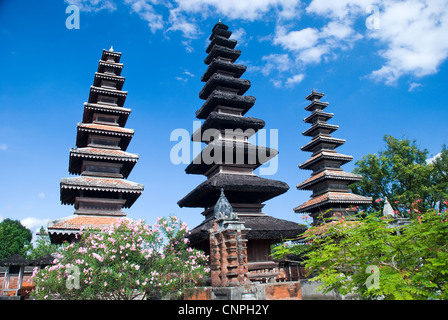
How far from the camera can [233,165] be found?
18562mm

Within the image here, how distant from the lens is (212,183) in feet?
51.7

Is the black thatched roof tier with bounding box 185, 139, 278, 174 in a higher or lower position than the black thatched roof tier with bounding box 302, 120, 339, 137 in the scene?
lower

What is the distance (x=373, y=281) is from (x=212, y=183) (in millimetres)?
11083

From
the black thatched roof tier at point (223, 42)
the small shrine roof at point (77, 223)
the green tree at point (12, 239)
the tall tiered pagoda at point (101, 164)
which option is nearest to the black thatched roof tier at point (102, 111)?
the tall tiered pagoda at point (101, 164)

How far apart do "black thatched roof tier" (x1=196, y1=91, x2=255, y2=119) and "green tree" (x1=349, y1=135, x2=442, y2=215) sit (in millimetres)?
22619

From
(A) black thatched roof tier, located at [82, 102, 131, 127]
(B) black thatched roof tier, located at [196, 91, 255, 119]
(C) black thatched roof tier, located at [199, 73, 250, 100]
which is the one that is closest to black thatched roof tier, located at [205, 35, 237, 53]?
(C) black thatched roof tier, located at [199, 73, 250, 100]

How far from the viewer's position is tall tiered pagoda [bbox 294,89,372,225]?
93.9 feet

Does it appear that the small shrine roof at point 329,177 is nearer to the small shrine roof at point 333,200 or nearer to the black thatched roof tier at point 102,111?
the small shrine roof at point 333,200

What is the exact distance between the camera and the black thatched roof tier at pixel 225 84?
70.5ft

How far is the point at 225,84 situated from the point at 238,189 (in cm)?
936

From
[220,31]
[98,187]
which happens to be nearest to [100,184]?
[98,187]

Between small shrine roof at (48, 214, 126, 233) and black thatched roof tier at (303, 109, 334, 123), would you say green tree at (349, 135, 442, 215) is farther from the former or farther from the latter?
small shrine roof at (48, 214, 126, 233)
